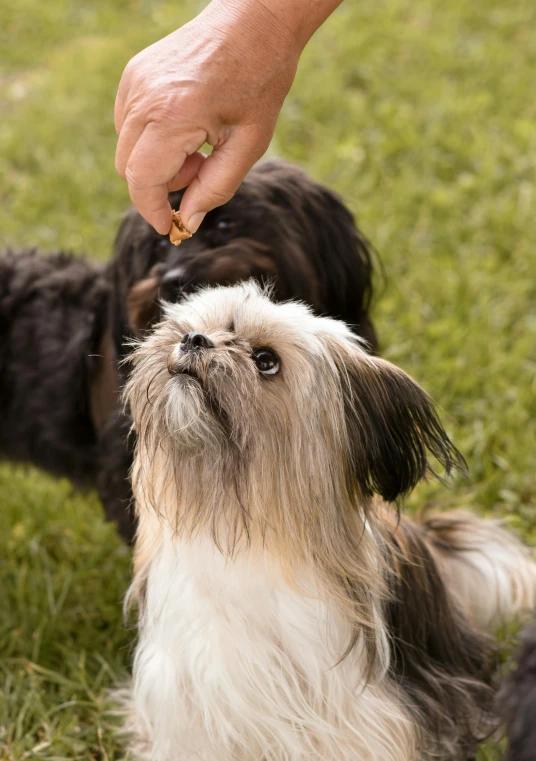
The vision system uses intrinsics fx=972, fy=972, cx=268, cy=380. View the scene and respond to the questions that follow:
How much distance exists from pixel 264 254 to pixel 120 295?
0.44m

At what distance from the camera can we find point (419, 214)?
4.28 meters

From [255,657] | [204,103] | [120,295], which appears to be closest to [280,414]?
[255,657]

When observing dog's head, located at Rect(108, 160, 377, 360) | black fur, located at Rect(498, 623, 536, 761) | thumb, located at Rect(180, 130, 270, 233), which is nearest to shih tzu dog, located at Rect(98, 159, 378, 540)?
dog's head, located at Rect(108, 160, 377, 360)

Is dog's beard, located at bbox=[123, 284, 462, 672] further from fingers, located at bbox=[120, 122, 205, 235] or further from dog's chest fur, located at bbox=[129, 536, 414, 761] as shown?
fingers, located at bbox=[120, 122, 205, 235]

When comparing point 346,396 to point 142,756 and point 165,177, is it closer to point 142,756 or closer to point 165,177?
point 165,177

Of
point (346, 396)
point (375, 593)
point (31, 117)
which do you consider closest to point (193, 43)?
point (346, 396)

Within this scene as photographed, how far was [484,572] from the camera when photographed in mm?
2561

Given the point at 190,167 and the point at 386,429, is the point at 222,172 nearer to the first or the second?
the point at 190,167

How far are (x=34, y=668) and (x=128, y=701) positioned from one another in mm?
351

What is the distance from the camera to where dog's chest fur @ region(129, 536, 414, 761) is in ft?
6.20

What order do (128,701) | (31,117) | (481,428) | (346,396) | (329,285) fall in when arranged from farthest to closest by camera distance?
(31,117)
(481,428)
(329,285)
(128,701)
(346,396)

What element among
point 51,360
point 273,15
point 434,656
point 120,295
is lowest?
point 51,360

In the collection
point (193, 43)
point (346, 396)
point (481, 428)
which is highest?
point (193, 43)

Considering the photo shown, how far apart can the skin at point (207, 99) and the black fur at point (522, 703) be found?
3.51 feet
